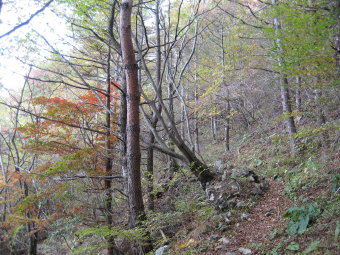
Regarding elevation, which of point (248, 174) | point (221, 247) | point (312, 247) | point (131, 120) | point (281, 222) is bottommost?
point (221, 247)

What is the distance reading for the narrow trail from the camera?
4066mm

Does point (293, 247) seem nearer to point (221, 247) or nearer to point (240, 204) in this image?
point (221, 247)

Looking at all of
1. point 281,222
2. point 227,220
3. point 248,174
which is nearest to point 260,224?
point 281,222

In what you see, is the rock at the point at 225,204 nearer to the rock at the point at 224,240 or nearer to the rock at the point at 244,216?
the rock at the point at 244,216

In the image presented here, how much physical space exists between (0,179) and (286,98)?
1251cm

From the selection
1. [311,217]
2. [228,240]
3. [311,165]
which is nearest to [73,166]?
[228,240]

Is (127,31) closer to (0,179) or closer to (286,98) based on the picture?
(286,98)

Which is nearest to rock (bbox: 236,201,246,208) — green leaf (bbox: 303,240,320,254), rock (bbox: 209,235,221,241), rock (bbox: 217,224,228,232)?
rock (bbox: 217,224,228,232)

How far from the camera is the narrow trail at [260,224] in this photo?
13.3 feet

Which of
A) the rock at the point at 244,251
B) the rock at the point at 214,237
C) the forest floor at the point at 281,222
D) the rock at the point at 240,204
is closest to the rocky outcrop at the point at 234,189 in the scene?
the rock at the point at 240,204

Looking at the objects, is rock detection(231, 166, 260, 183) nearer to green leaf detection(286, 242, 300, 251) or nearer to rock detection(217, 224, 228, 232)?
rock detection(217, 224, 228, 232)

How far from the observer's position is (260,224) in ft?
15.0

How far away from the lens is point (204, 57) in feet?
51.1

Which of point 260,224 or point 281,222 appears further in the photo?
point 260,224
